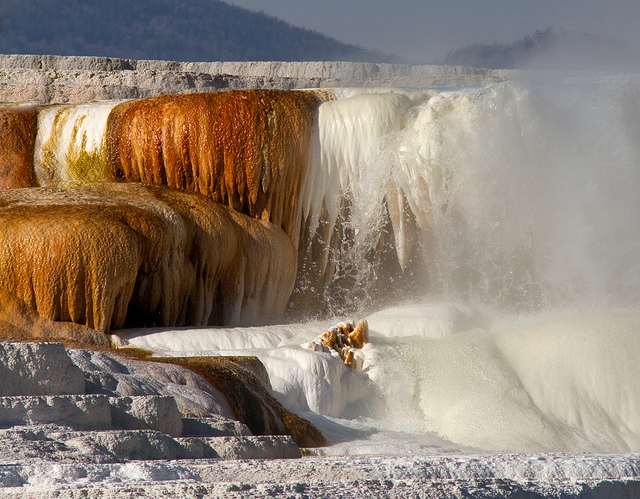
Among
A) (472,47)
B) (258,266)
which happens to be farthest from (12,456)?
→ (472,47)

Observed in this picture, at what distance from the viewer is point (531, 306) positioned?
8.45 m

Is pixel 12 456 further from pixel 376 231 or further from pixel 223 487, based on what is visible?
pixel 376 231

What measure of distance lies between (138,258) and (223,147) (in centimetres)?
187

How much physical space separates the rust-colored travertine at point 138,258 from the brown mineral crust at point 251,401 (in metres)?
1.60

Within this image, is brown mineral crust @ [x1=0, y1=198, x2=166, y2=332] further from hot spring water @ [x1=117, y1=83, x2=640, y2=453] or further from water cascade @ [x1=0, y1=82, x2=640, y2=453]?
hot spring water @ [x1=117, y1=83, x2=640, y2=453]

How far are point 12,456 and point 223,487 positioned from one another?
21.2 inches

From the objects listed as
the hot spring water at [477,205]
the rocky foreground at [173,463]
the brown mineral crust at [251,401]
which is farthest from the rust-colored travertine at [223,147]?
the rocky foreground at [173,463]

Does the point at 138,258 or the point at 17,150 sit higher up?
the point at 17,150

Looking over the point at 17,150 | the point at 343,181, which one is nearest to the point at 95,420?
the point at 343,181

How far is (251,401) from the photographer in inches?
172

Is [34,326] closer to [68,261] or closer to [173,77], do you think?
[68,261]

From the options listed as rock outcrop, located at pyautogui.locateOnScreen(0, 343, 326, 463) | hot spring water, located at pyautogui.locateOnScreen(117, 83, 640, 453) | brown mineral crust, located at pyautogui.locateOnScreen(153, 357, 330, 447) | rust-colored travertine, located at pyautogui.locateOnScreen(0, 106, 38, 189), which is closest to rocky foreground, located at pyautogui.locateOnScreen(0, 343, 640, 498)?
rock outcrop, located at pyautogui.locateOnScreen(0, 343, 326, 463)

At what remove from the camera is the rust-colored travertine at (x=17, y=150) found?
8.29 meters

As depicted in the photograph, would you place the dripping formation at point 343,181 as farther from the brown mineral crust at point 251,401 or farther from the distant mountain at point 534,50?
the distant mountain at point 534,50
